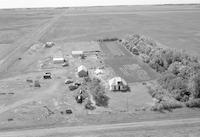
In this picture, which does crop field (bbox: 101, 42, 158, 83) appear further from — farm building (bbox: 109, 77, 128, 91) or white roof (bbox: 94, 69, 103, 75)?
farm building (bbox: 109, 77, 128, 91)

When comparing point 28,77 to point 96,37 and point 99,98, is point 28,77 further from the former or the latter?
point 96,37

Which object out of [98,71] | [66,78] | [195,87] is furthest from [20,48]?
[195,87]

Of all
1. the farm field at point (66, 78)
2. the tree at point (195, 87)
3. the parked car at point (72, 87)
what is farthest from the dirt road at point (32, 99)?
the tree at point (195, 87)


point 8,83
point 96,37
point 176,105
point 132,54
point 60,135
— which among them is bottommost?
point 60,135

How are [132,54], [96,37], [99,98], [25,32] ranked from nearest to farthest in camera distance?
[99,98] < [132,54] < [96,37] < [25,32]

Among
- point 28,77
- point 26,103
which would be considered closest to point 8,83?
point 28,77

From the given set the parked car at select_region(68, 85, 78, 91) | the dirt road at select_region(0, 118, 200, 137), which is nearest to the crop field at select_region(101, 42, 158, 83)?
the parked car at select_region(68, 85, 78, 91)

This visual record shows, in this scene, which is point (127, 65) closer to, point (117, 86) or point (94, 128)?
point (117, 86)
